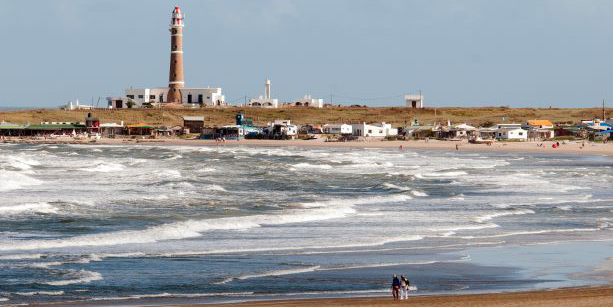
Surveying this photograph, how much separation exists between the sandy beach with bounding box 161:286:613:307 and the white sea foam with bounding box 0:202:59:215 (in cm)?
1708

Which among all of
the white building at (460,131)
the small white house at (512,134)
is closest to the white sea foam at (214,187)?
the small white house at (512,134)

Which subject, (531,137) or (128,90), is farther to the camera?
(128,90)

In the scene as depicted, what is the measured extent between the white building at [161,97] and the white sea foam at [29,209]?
105266mm

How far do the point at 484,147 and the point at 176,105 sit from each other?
54.5 m

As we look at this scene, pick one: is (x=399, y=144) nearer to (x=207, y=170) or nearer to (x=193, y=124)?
(x=193, y=124)

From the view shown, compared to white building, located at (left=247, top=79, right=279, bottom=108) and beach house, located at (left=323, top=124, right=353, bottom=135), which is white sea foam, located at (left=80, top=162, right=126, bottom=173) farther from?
white building, located at (left=247, top=79, right=279, bottom=108)

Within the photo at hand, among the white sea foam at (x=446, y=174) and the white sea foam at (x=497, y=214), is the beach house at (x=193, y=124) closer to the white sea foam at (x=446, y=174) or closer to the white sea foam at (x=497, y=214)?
the white sea foam at (x=446, y=174)

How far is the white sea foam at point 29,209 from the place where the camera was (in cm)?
3544

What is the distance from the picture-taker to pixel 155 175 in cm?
5534

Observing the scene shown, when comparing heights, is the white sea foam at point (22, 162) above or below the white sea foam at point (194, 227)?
above

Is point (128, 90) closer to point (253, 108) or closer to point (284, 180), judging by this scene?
point (253, 108)

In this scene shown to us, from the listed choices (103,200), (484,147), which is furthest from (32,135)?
(103,200)

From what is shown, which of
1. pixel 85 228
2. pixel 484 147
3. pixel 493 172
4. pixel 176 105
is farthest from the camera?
pixel 176 105

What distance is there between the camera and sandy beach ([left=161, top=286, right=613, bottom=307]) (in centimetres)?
1978
